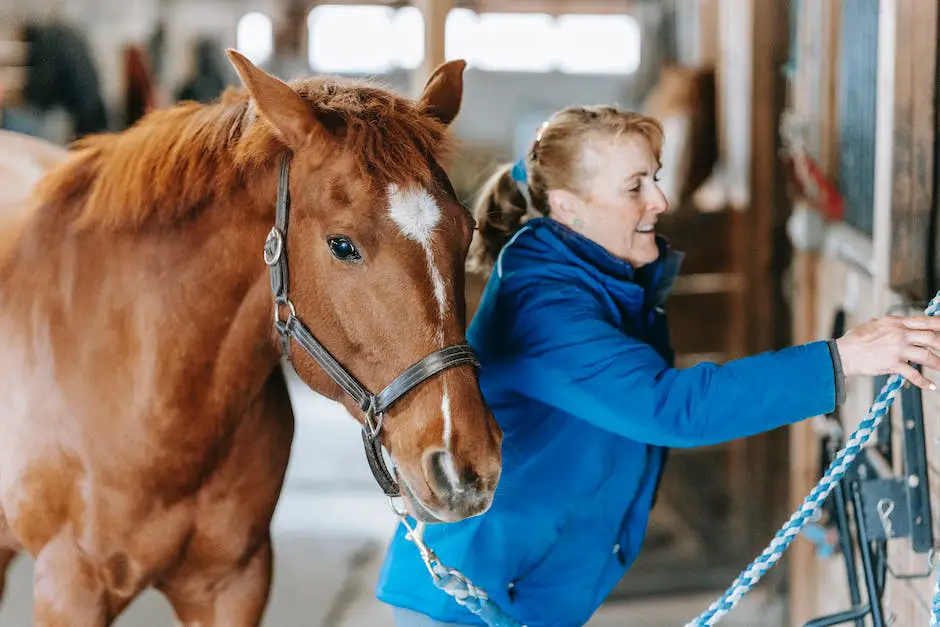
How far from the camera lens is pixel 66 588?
1.61 metres

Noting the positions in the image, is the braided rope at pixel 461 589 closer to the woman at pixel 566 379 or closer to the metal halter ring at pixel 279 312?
the woman at pixel 566 379

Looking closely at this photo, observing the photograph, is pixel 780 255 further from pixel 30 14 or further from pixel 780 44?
pixel 30 14

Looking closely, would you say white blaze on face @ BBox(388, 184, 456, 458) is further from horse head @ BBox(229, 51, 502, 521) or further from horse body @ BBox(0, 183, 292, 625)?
horse body @ BBox(0, 183, 292, 625)

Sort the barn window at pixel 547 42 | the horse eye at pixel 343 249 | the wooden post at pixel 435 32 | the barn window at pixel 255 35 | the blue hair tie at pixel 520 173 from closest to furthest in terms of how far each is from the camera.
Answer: the horse eye at pixel 343 249, the blue hair tie at pixel 520 173, the wooden post at pixel 435 32, the barn window at pixel 255 35, the barn window at pixel 547 42

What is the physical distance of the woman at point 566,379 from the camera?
1.46 metres

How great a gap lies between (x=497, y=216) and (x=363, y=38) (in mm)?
9457

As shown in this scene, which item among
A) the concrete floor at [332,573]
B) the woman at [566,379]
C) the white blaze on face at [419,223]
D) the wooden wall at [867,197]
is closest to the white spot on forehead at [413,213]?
the white blaze on face at [419,223]

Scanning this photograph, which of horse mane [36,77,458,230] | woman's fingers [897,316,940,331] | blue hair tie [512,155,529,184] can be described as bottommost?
woman's fingers [897,316,940,331]

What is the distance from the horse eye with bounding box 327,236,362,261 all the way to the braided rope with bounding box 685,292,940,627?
2.14 ft

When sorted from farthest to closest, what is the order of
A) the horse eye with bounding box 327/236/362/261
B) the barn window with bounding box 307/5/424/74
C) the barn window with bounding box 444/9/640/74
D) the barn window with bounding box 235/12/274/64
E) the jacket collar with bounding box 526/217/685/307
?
the barn window with bounding box 444/9/640/74 < the barn window with bounding box 307/5/424/74 < the barn window with bounding box 235/12/274/64 < the jacket collar with bounding box 526/217/685/307 < the horse eye with bounding box 327/236/362/261

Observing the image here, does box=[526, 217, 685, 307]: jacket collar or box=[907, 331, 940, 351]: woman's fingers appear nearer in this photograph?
box=[907, 331, 940, 351]: woman's fingers

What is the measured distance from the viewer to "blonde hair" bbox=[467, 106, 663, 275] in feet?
5.23

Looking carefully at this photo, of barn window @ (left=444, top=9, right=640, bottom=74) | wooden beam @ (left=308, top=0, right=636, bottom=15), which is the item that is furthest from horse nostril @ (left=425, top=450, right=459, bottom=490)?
barn window @ (left=444, top=9, right=640, bottom=74)

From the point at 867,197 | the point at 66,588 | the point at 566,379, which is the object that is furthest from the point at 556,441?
the point at 867,197
